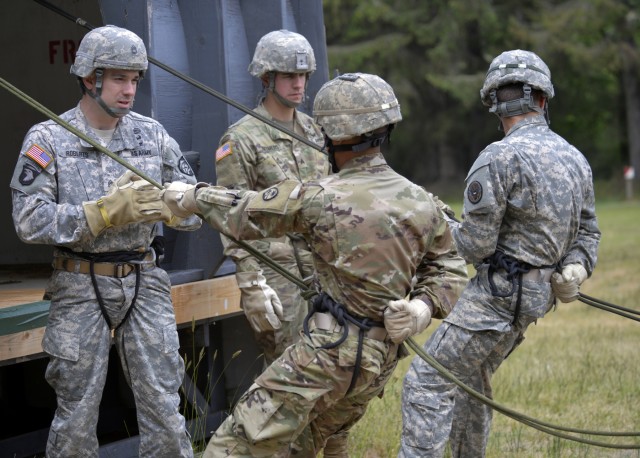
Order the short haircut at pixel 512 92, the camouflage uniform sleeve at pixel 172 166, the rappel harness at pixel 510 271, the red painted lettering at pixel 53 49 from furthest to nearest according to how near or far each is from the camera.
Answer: the red painted lettering at pixel 53 49, the short haircut at pixel 512 92, the rappel harness at pixel 510 271, the camouflage uniform sleeve at pixel 172 166

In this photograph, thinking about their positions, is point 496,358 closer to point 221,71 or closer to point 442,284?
point 442,284

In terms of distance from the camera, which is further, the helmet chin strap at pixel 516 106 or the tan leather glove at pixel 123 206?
the helmet chin strap at pixel 516 106

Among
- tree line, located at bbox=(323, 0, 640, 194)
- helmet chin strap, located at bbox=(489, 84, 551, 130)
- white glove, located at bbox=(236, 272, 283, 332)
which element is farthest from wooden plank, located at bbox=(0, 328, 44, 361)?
tree line, located at bbox=(323, 0, 640, 194)

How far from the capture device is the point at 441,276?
4695 mm

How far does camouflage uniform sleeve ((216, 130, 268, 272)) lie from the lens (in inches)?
228

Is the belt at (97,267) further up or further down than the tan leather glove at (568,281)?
further up

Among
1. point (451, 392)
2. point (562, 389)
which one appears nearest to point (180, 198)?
point (451, 392)

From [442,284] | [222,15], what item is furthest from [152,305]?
[222,15]

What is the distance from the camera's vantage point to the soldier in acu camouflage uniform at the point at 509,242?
17.3 ft

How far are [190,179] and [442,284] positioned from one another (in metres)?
1.32

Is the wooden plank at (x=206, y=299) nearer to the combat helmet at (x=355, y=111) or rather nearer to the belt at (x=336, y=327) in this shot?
the belt at (x=336, y=327)

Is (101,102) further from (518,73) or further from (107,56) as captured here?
(518,73)

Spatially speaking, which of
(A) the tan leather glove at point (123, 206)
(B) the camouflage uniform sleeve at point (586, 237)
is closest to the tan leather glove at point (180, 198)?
(A) the tan leather glove at point (123, 206)

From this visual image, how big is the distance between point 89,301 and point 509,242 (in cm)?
195
